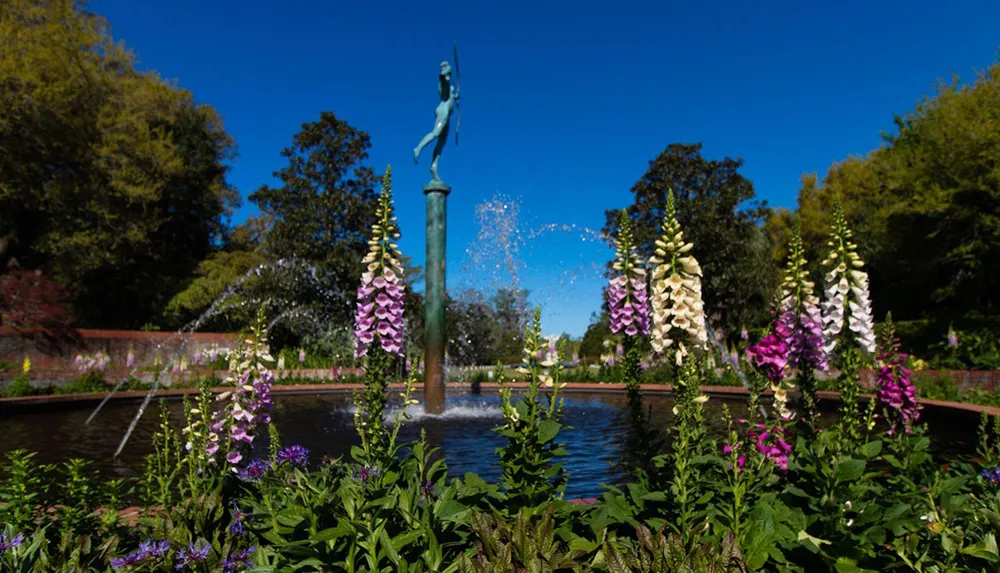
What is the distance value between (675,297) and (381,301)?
1.75 meters

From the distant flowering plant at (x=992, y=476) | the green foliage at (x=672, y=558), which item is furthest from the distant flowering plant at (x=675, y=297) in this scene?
the distant flowering plant at (x=992, y=476)

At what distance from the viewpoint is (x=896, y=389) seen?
4242mm

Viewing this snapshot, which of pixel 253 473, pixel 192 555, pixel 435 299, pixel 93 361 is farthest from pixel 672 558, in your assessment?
pixel 93 361

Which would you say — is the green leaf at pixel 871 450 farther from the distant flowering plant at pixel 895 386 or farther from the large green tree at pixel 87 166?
the large green tree at pixel 87 166

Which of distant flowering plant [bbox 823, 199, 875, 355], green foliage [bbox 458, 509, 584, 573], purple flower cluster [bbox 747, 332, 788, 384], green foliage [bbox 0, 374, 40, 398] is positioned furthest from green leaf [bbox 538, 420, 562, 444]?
green foliage [bbox 0, 374, 40, 398]

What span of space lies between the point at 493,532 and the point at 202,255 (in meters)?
31.1

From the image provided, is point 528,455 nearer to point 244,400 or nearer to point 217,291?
point 244,400

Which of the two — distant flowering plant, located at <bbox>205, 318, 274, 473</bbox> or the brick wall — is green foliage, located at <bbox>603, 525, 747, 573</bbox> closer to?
distant flowering plant, located at <bbox>205, 318, 274, 473</bbox>

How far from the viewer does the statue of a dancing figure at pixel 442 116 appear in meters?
11.8

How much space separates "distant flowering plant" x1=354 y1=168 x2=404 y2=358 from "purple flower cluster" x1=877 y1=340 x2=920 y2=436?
11.7 ft

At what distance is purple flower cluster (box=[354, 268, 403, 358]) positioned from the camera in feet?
11.6

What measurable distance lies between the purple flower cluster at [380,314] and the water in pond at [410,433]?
2.21 m

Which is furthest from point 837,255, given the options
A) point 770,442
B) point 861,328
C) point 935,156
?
point 935,156

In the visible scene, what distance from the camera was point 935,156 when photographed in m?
17.9
